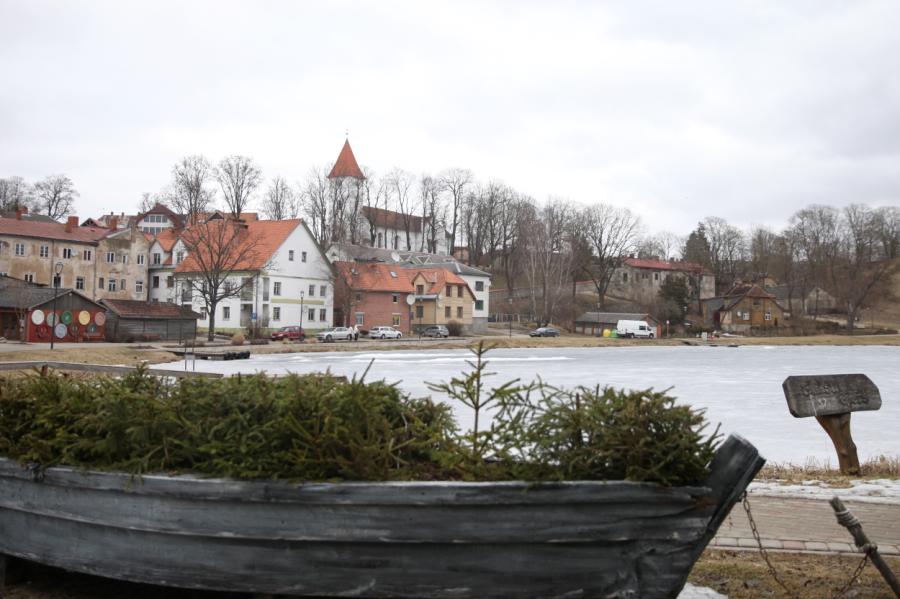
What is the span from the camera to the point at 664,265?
11219cm

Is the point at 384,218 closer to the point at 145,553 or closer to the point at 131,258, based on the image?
the point at 131,258

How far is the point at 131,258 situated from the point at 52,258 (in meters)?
6.86

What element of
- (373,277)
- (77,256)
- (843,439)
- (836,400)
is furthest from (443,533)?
(77,256)

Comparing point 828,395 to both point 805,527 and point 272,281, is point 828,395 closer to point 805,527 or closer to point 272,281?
point 805,527

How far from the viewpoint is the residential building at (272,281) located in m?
60.8

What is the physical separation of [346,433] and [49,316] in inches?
1805

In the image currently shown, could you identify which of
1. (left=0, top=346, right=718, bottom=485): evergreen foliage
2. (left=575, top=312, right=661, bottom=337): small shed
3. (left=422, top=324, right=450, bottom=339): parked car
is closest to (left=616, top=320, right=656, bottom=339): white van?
(left=575, top=312, right=661, bottom=337): small shed

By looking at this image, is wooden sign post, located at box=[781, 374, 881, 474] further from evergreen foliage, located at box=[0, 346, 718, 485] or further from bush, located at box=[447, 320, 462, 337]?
bush, located at box=[447, 320, 462, 337]

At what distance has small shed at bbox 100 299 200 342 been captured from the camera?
47312mm

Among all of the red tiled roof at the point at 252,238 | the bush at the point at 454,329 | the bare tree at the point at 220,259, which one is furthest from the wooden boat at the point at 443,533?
the bush at the point at 454,329

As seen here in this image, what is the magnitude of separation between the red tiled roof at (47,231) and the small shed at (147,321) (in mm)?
17784

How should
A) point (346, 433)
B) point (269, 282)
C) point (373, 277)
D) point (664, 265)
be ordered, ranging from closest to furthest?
point (346, 433) < point (269, 282) < point (373, 277) < point (664, 265)

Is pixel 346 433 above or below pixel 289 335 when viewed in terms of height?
above

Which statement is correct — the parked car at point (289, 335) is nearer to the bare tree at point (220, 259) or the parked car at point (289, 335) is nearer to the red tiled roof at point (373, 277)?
the bare tree at point (220, 259)
